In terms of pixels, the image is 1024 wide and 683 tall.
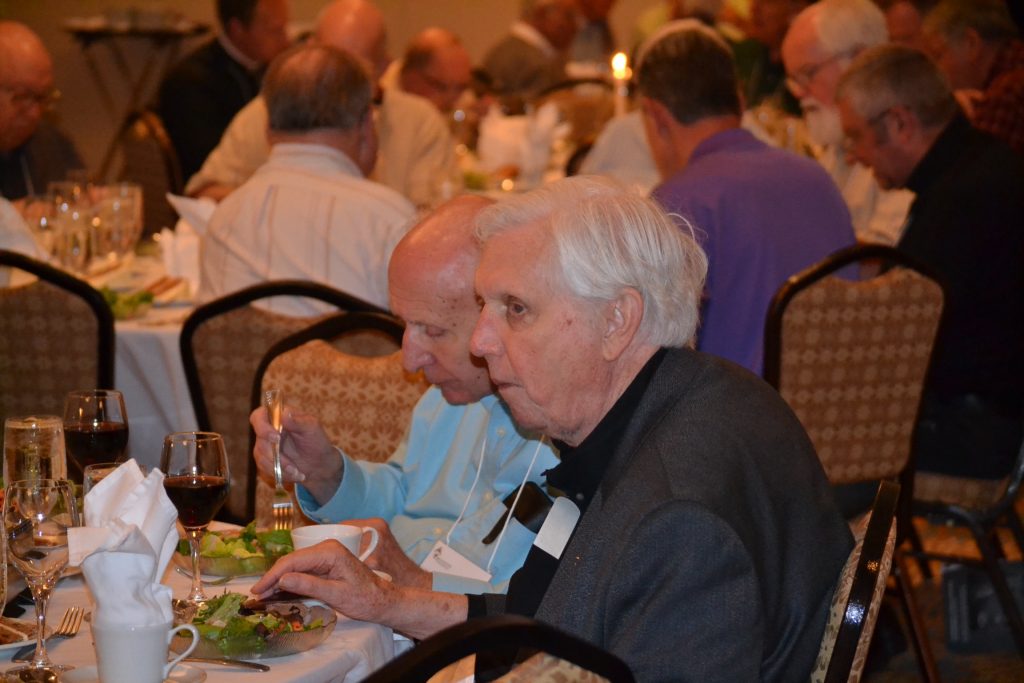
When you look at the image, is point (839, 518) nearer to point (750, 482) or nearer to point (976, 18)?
point (750, 482)

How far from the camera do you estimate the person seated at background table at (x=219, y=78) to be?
22.7ft

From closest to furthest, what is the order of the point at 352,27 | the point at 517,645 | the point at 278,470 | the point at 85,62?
1. the point at 517,645
2. the point at 278,470
3. the point at 352,27
4. the point at 85,62

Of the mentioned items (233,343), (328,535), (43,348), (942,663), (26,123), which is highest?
(26,123)

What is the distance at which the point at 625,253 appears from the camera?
1.65m

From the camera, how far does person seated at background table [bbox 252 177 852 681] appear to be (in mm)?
1370

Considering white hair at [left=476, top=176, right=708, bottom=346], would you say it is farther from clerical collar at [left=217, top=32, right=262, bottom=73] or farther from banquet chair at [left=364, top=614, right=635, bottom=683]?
clerical collar at [left=217, top=32, right=262, bottom=73]

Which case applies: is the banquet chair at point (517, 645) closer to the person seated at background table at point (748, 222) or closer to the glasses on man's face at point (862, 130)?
the person seated at background table at point (748, 222)

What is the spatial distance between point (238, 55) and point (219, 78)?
19 cm

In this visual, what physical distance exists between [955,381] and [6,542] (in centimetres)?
282

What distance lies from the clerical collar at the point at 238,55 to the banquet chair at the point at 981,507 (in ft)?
15.3

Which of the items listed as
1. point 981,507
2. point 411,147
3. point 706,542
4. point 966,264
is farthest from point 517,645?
point 411,147

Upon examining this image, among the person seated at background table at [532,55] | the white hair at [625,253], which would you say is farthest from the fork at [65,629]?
the person seated at background table at [532,55]

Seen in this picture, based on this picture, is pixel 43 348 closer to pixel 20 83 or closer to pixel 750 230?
pixel 20 83

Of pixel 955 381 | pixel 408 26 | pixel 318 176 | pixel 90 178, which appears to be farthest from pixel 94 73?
pixel 955 381
